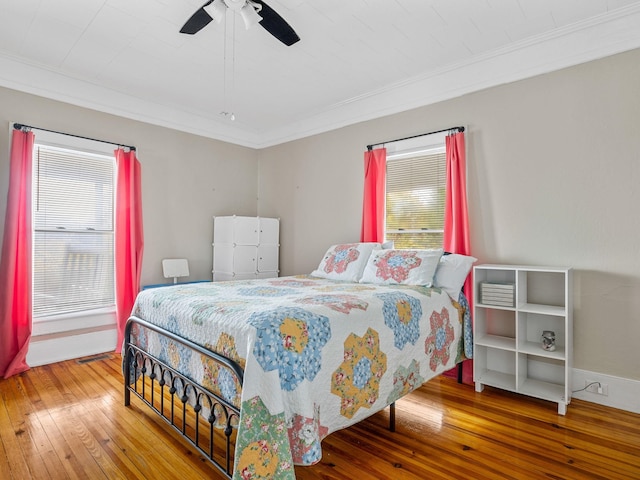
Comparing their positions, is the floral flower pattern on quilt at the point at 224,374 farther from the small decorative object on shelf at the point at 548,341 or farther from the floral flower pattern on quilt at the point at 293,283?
the small decorative object on shelf at the point at 548,341

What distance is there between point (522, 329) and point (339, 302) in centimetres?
165

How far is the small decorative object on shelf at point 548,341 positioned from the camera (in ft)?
8.61

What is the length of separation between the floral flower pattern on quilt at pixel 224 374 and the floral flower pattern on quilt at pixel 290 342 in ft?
0.57

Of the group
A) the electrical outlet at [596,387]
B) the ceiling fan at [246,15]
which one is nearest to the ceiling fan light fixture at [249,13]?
the ceiling fan at [246,15]

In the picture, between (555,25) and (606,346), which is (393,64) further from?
(606,346)

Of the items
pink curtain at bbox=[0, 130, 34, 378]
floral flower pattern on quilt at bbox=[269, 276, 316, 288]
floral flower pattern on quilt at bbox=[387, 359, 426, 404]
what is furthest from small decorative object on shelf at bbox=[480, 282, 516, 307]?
pink curtain at bbox=[0, 130, 34, 378]

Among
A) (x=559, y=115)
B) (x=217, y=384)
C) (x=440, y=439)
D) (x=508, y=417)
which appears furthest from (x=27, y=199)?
(x=559, y=115)

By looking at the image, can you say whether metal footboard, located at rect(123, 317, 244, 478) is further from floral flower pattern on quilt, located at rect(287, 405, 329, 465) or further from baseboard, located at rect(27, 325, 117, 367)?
baseboard, located at rect(27, 325, 117, 367)

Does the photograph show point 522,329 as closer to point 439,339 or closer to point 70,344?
point 439,339

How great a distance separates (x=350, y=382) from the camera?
1864 millimetres

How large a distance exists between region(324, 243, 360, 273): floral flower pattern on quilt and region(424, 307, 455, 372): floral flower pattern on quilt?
1.03m

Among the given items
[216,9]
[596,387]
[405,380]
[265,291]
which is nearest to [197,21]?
[216,9]

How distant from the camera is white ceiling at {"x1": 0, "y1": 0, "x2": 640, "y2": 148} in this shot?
8.22 ft

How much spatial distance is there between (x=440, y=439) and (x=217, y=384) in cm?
135
